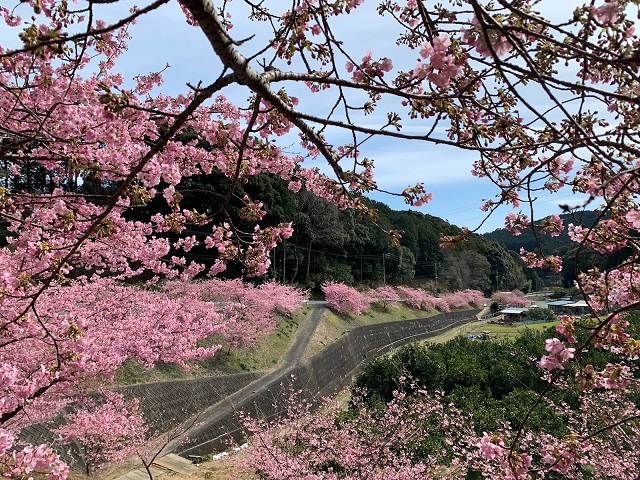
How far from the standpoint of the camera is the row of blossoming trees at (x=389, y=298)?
95.3 ft

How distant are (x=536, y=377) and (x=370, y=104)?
47.8 feet

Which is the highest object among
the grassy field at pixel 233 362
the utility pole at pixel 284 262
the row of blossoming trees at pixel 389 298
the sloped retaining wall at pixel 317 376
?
the utility pole at pixel 284 262

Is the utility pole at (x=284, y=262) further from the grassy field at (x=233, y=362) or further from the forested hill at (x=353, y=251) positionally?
the grassy field at (x=233, y=362)

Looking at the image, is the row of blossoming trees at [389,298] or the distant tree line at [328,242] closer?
the distant tree line at [328,242]

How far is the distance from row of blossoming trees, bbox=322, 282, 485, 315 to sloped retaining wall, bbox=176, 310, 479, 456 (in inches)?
87.4

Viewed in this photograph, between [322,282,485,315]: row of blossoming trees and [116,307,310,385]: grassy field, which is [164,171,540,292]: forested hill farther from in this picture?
[116,307,310,385]: grassy field

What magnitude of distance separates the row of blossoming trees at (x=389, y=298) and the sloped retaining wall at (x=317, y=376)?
2.22 m

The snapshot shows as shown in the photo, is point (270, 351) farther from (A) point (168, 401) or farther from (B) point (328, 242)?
(B) point (328, 242)

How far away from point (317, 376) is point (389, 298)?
62.4 feet

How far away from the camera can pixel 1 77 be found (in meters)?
4.63

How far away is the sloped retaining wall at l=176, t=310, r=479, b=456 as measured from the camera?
1197 cm

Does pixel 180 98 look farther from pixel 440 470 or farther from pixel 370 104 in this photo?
pixel 440 470

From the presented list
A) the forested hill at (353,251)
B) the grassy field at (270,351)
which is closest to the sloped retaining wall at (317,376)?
the grassy field at (270,351)

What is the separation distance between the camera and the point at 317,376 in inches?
733
